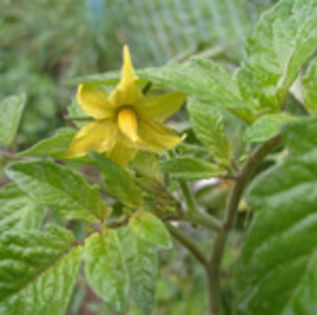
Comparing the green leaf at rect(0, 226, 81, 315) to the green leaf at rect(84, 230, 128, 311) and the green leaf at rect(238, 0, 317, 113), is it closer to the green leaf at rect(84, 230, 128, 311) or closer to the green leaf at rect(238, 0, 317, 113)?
the green leaf at rect(84, 230, 128, 311)

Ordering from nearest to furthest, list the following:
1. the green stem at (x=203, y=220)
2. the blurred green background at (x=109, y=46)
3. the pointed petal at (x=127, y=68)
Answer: the pointed petal at (x=127, y=68) < the green stem at (x=203, y=220) < the blurred green background at (x=109, y=46)

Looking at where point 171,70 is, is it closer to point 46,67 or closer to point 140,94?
point 140,94

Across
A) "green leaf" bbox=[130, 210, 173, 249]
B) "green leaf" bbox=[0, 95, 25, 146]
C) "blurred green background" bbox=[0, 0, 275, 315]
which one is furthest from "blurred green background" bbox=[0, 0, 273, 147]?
"green leaf" bbox=[130, 210, 173, 249]

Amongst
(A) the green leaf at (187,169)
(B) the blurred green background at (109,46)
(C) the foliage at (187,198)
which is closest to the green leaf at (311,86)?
(C) the foliage at (187,198)

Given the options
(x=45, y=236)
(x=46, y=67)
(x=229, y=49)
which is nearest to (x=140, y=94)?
(x=45, y=236)

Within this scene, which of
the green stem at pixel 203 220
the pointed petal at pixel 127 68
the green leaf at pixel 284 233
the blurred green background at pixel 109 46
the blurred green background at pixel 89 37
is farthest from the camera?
the blurred green background at pixel 89 37

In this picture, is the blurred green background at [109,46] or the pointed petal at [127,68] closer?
the pointed petal at [127,68]

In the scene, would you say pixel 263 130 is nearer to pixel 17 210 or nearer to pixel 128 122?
pixel 128 122

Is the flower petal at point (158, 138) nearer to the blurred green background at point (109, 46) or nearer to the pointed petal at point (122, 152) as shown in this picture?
the pointed petal at point (122, 152)
